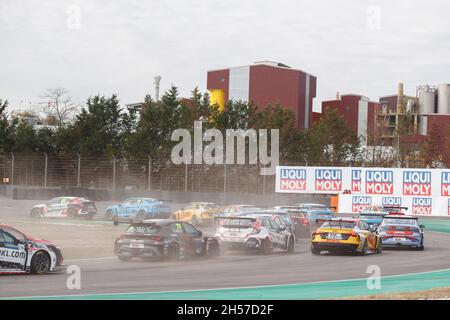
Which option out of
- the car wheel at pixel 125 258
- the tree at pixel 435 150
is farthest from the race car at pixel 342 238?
the tree at pixel 435 150

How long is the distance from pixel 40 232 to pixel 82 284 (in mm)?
14991

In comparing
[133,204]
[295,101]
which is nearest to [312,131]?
[295,101]

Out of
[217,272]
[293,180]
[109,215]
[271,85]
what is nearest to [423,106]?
[271,85]

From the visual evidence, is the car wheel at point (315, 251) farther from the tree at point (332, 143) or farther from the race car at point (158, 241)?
the tree at point (332, 143)

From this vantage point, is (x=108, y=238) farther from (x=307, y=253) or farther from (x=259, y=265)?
(x=259, y=265)

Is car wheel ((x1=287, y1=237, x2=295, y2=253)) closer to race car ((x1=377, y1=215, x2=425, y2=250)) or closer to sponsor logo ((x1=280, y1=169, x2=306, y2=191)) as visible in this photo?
race car ((x1=377, y1=215, x2=425, y2=250))

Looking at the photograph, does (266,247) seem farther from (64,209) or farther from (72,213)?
(64,209)

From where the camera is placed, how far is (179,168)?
49.2 m

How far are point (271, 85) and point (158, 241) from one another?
69890 millimetres

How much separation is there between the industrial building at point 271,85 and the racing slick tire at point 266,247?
62.9m

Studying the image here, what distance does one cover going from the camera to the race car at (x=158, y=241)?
2016cm

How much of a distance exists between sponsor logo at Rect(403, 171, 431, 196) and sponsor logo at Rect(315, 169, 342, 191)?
409 cm

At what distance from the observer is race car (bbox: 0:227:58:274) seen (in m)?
16.4

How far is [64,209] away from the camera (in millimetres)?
38344
